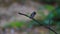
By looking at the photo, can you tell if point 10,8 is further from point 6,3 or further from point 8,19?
point 8,19

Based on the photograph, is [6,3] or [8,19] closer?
[8,19]

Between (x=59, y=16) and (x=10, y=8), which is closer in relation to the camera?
(x=59, y=16)

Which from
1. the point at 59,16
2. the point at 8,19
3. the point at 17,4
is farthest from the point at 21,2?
the point at 59,16

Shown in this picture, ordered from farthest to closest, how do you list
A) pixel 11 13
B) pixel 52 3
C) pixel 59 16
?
pixel 52 3 < pixel 11 13 < pixel 59 16

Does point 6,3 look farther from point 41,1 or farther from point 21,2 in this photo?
point 41,1

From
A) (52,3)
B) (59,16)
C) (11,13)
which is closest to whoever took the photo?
(59,16)

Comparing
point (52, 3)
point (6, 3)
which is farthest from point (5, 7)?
point (52, 3)

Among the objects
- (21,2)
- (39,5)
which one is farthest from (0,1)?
(39,5)
